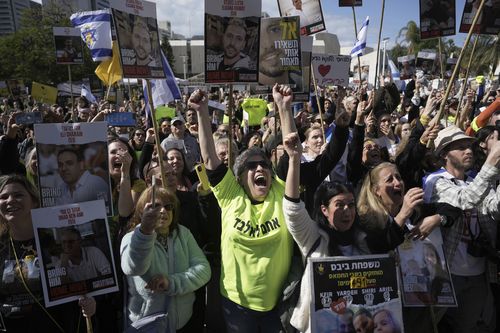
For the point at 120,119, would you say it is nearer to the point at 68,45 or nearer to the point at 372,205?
the point at 68,45

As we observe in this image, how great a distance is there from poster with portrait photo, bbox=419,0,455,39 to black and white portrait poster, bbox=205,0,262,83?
10.5 feet

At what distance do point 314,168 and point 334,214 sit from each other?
102cm

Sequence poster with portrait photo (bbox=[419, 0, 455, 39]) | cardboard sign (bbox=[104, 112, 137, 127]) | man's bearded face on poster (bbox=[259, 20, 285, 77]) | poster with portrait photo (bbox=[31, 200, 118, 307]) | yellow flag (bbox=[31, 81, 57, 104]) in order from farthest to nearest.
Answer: yellow flag (bbox=[31, 81, 57, 104])
cardboard sign (bbox=[104, 112, 137, 127])
poster with portrait photo (bbox=[419, 0, 455, 39])
man's bearded face on poster (bbox=[259, 20, 285, 77])
poster with portrait photo (bbox=[31, 200, 118, 307])

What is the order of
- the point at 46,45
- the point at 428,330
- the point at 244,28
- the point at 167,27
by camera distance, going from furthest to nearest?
the point at 167,27, the point at 46,45, the point at 244,28, the point at 428,330

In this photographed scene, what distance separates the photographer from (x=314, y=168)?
12.1 ft

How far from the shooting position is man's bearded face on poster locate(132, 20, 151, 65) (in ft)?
10.8

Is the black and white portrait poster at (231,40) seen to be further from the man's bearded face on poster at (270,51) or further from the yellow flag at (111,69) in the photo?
the yellow flag at (111,69)

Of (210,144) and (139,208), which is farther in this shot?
(210,144)

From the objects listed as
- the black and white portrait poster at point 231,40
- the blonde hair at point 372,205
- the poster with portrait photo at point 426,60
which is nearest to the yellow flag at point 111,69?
the black and white portrait poster at point 231,40

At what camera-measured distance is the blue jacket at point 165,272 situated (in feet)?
8.02

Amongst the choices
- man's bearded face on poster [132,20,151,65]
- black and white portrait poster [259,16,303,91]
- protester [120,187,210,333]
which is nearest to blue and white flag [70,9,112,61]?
black and white portrait poster [259,16,303,91]

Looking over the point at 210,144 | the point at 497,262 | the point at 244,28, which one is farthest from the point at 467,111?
the point at 210,144

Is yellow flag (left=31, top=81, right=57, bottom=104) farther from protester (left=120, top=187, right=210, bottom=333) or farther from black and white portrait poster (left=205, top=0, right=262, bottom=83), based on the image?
protester (left=120, top=187, right=210, bottom=333)

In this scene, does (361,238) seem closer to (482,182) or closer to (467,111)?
(482,182)
